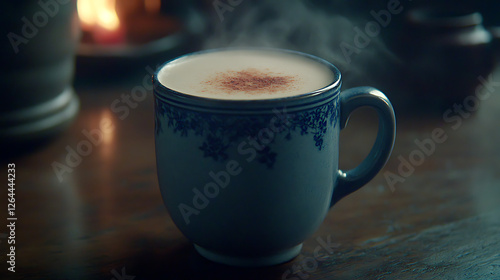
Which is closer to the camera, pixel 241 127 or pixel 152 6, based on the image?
pixel 241 127

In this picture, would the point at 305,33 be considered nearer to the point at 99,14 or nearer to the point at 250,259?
the point at 99,14

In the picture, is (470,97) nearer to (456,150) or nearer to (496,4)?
(456,150)

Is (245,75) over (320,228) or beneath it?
over

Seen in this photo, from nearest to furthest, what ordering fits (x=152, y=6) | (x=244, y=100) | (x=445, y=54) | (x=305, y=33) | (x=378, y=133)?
(x=244, y=100), (x=378, y=133), (x=445, y=54), (x=305, y=33), (x=152, y=6)

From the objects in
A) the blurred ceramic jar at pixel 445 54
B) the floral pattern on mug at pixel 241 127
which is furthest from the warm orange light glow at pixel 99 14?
the floral pattern on mug at pixel 241 127

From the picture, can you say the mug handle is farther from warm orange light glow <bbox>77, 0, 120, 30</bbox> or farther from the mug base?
warm orange light glow <bbox>77, 0, 120, 30</bbox>

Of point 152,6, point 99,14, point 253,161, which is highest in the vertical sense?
point 253,161

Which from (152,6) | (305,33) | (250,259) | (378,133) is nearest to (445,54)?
(305,33)
